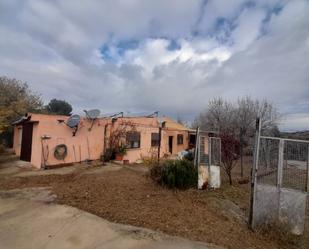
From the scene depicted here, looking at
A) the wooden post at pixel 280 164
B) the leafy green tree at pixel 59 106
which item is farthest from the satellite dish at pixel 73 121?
the leafy green tree at pixel 59 106

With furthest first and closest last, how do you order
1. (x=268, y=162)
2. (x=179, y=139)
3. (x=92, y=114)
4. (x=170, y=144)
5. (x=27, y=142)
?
(x=179, y=139) → (x=170, y=144) → (x=92, y=114) → (x=27, y=142) → (x=268, y=162)

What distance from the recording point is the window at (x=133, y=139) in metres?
16.8

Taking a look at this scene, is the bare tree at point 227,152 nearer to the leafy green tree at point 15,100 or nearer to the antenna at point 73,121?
the antenna at point 73,121

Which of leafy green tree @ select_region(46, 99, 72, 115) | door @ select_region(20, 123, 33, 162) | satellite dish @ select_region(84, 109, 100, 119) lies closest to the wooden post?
satellite dish @ select_region(84, 109, 100, 119)

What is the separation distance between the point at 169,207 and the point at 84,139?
32.0 ft

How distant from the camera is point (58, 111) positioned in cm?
3762

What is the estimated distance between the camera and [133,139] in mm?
17344

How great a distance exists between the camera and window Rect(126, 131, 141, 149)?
16844 mm

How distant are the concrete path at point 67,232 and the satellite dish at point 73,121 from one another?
26.3 feet

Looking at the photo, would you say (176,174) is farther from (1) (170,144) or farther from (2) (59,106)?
(2) (59,106)

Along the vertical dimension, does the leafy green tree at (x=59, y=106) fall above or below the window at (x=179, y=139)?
above

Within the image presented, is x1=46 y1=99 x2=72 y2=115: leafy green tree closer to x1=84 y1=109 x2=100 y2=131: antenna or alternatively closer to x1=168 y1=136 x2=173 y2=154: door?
x1=168 y1=136 x2=173 y2=154: door

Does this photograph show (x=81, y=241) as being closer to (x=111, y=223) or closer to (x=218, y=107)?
(x=111, y=223)

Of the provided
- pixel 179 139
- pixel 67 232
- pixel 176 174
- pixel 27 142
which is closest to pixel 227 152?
pixel 176 174
